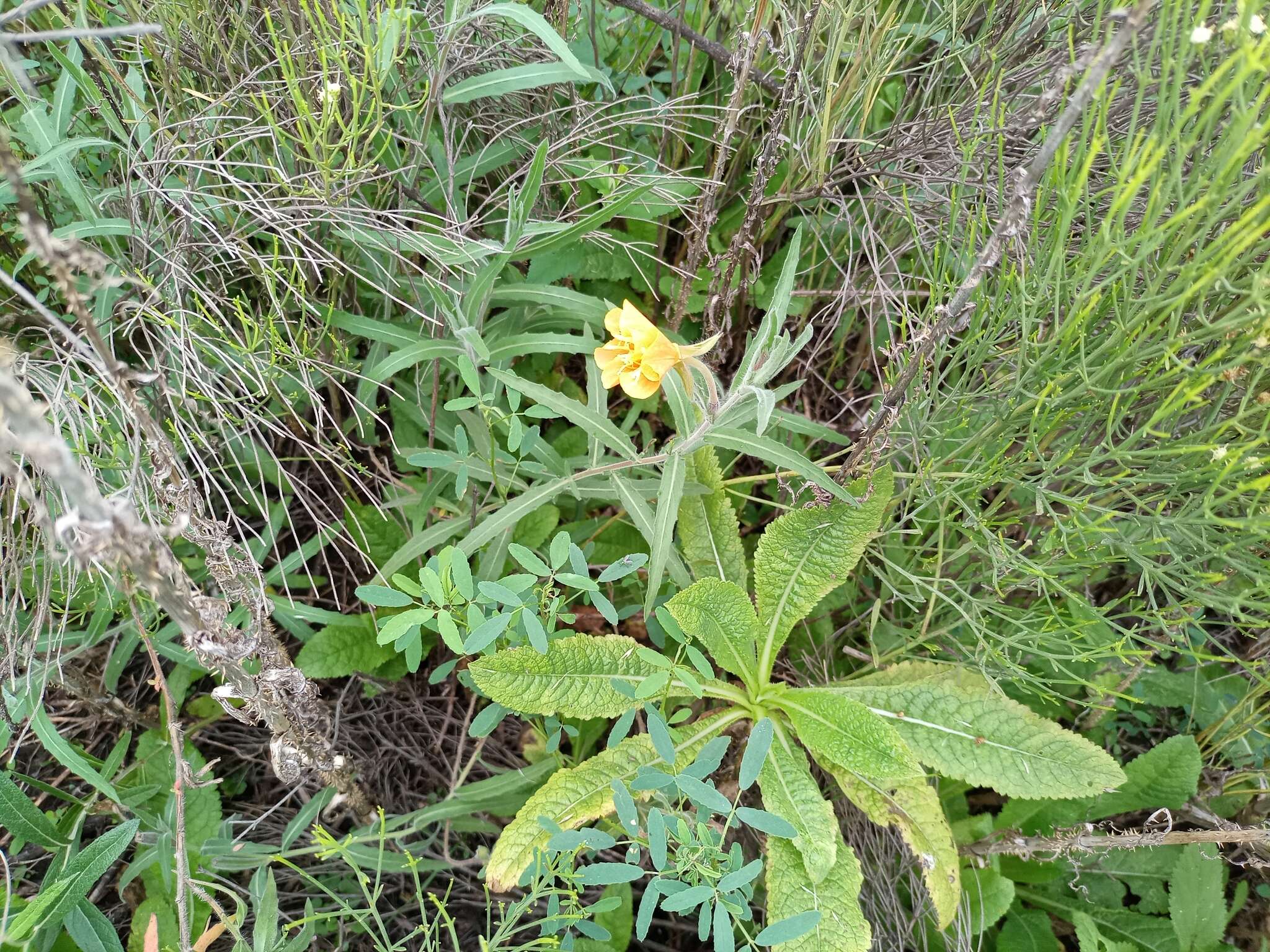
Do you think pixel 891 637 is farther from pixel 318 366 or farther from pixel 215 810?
pixel 215 810

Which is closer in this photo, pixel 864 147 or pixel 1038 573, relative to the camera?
pixel 1038 573

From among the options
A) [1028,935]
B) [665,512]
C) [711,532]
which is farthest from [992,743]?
[665,512]

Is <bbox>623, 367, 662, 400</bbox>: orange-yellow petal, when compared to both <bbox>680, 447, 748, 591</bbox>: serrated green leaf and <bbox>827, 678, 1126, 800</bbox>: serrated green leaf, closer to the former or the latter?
<bbox>680, 447, 748, 591</bbox>: serrated green leaf

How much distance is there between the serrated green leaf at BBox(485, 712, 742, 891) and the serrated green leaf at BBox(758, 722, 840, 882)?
0.64ft

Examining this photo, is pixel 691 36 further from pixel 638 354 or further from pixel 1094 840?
pixel 1094 840

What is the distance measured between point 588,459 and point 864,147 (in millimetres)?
1335

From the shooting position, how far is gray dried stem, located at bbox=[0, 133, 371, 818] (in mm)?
946

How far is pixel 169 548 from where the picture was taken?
1.54m

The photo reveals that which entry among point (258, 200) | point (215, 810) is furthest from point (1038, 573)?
point (215, 810)

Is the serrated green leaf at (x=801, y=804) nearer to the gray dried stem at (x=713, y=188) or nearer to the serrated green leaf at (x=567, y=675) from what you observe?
the serrated green leaf at (x=567, y=675)

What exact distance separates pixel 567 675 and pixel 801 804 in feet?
2.34

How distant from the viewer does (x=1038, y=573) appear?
1.76 meters

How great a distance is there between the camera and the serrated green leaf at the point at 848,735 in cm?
192

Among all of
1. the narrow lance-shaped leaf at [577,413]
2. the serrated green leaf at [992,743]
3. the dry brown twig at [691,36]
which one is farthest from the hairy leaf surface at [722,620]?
the dry brown twig at [691,36]
